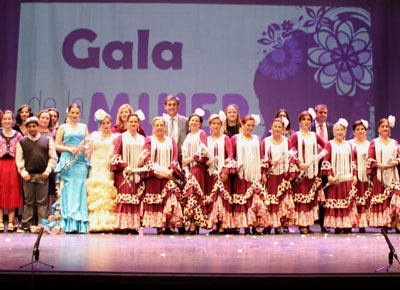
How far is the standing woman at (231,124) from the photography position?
6845 mm

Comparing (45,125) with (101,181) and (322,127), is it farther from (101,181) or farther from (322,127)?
(322,127)

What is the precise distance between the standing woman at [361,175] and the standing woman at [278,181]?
32.7 inches

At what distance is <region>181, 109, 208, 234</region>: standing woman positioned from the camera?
634 centimetres

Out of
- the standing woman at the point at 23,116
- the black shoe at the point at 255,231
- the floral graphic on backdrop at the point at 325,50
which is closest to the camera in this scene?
the black shoe at the point at 255,231

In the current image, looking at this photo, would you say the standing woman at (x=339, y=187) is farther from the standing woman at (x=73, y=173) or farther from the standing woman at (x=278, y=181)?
the standing woman at (x=73, y=173)

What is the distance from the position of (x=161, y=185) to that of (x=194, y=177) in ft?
1.17

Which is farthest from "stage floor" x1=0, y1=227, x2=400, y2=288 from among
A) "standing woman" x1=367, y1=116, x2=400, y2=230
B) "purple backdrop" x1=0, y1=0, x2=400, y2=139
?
"purple backdrop" x1=0, y1=0, x2=400, y2=139

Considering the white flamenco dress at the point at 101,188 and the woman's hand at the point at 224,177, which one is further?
the white flamenco dress at the point at 101,188

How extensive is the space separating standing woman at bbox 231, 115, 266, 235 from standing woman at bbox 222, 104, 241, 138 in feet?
1.08

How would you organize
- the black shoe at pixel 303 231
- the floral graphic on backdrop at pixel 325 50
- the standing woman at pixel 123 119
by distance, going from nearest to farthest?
the black shoe at pixel 303 231 → the standing woman at pixel 123 119 → the floral graphic on backdrop at pixel 325 50

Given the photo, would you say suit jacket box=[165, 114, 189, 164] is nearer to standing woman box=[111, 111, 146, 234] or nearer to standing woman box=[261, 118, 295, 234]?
standing woman box=[111, 111, 146, 234]

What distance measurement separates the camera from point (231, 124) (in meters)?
6.93

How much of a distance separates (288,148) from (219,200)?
38.3 inches

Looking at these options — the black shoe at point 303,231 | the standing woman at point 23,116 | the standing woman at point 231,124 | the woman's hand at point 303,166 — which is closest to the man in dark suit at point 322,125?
the woman's hand at point 303,166
